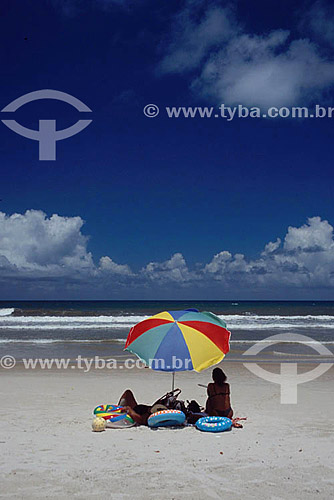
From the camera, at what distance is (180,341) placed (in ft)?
22.2

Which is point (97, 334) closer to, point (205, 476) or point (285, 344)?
point (285, 344)

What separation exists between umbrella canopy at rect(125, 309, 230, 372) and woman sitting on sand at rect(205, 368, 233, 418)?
0.71 meters

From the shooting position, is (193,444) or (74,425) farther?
(74,425)

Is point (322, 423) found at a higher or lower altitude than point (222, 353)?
lower

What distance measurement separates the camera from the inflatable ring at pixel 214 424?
22.7ft

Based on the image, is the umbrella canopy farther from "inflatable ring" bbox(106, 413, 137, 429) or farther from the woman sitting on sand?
"inflatable ring" bbox(106, 413, 137, 429)

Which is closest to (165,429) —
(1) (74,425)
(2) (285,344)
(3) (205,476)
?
(1) (74,425)

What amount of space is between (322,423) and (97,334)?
1819cm

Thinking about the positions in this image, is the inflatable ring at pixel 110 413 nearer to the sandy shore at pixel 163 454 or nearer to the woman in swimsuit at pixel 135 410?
the woman in swimsuit at pixel 135 410

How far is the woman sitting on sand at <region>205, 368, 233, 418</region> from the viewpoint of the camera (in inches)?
288

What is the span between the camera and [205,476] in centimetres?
521
